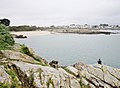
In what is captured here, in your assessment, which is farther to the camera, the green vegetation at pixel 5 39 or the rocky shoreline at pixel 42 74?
the green vegetation at pixel 5 39

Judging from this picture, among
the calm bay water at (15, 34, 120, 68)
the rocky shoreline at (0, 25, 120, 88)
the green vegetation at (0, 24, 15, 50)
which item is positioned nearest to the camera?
the rocky shoreline at (0, 25, 120, 88)

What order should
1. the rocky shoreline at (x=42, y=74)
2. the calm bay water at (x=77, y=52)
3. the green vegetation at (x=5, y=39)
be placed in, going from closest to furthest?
1. the rocky shoreline at (x=42, y=74)
2. the green vegetation at (x=5, y=39)
3. the calm bay water at (x=77, y=52)

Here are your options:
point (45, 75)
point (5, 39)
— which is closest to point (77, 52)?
point (5, 39)

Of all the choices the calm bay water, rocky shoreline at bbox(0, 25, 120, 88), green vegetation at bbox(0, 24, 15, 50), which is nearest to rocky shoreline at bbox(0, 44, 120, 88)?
rocky shoreline at bbox(0, 25, 120, 88)

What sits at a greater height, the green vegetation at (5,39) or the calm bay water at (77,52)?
the green vegetation at (5,39)

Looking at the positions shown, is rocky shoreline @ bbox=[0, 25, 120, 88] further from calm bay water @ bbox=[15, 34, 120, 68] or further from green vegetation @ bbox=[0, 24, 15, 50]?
calm bay water @ bbox=[15, 34, 120, 68]

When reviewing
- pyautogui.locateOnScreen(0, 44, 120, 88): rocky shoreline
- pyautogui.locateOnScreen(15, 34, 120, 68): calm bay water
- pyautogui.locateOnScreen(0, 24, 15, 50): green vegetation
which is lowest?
pyautogui.locateOnScreen(15, 34, 120, 68): calm bay water

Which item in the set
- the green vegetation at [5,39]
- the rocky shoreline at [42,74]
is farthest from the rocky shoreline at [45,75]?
the green vegetation at [5,39]

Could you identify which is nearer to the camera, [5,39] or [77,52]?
[5,39]

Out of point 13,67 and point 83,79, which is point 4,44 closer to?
point 13,67

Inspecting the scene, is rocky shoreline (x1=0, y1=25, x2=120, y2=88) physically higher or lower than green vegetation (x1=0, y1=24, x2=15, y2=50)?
lower

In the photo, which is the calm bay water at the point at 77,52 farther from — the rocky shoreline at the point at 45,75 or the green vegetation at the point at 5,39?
the rocky shoreline at the point at 45,75

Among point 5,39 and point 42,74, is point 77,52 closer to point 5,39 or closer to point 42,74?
point 5,39

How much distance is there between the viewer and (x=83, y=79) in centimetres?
1858
